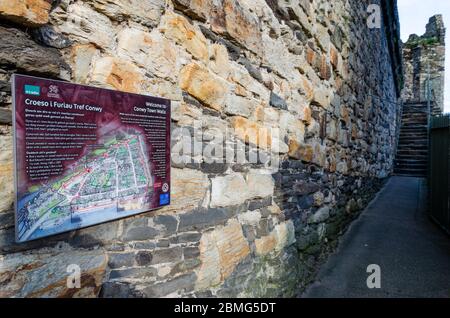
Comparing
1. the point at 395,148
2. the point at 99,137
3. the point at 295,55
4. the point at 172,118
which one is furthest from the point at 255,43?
the point at 395,148

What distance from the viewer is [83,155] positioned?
1082 millimetres

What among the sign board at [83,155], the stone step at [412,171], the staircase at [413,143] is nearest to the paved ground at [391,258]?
the sign board at [83,155]

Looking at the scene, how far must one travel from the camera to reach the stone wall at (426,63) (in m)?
12.4

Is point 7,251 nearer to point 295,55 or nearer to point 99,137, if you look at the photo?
point 99,137

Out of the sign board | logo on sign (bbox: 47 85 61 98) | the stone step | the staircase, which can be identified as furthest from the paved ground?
the staircase

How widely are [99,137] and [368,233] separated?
3.60m

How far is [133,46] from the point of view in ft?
4.00

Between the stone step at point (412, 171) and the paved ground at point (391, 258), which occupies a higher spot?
the stone step at point (412, 171)

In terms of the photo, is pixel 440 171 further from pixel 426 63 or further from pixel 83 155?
pixel 426 63

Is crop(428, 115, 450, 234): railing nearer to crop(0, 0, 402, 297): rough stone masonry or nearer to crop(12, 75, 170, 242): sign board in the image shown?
crop(0, 0, 402, 297): rough stone masonry

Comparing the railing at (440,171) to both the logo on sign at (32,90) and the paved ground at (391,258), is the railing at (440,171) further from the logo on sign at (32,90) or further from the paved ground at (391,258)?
the logo on sign at (32,90)

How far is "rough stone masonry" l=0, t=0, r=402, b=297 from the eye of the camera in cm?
100

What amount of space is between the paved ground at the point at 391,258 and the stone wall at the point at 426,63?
9.84m

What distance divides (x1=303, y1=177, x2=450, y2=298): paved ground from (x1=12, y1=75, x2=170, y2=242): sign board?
1891mm
